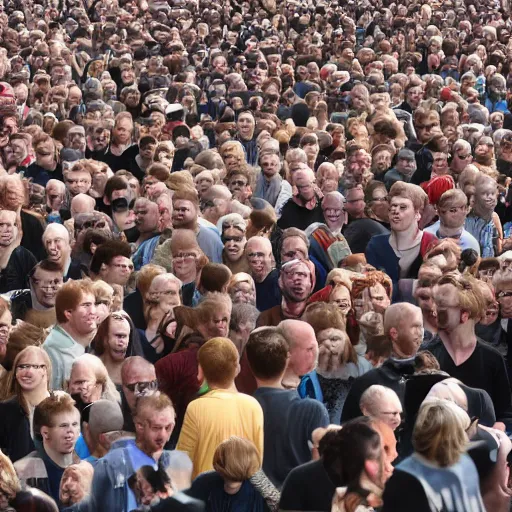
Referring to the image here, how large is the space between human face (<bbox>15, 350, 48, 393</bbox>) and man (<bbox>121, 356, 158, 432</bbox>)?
49 cm

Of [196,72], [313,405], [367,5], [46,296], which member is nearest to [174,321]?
[46,296]

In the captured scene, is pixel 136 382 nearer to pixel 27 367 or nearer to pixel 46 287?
pixel 27 367

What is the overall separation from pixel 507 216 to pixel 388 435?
7153mm

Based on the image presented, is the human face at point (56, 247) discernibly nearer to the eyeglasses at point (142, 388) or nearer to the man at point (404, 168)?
the eyeglasses at point (142, 388)

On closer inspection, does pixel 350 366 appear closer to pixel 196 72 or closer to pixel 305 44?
pixel 196 72

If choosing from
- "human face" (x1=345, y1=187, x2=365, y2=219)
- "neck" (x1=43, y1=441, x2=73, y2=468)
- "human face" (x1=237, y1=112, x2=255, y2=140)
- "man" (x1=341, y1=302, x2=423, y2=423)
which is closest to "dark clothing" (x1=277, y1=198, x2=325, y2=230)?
"human face" (x1=345, y1=187, x2=365, y2=219)

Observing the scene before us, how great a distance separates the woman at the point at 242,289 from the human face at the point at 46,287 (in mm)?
1155

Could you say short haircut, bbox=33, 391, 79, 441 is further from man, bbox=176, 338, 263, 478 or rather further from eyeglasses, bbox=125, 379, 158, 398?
man, bbox=176, 338, 263, 478

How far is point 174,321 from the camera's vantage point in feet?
34.6

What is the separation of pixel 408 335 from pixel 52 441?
215 cm

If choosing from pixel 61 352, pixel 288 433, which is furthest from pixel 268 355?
pixel 61 352

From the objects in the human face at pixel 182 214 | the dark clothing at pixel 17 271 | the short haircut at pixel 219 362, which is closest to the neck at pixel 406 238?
the human face at pixel 182 214

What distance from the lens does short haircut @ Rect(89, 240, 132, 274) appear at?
1162 cm

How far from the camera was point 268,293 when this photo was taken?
11.9m
